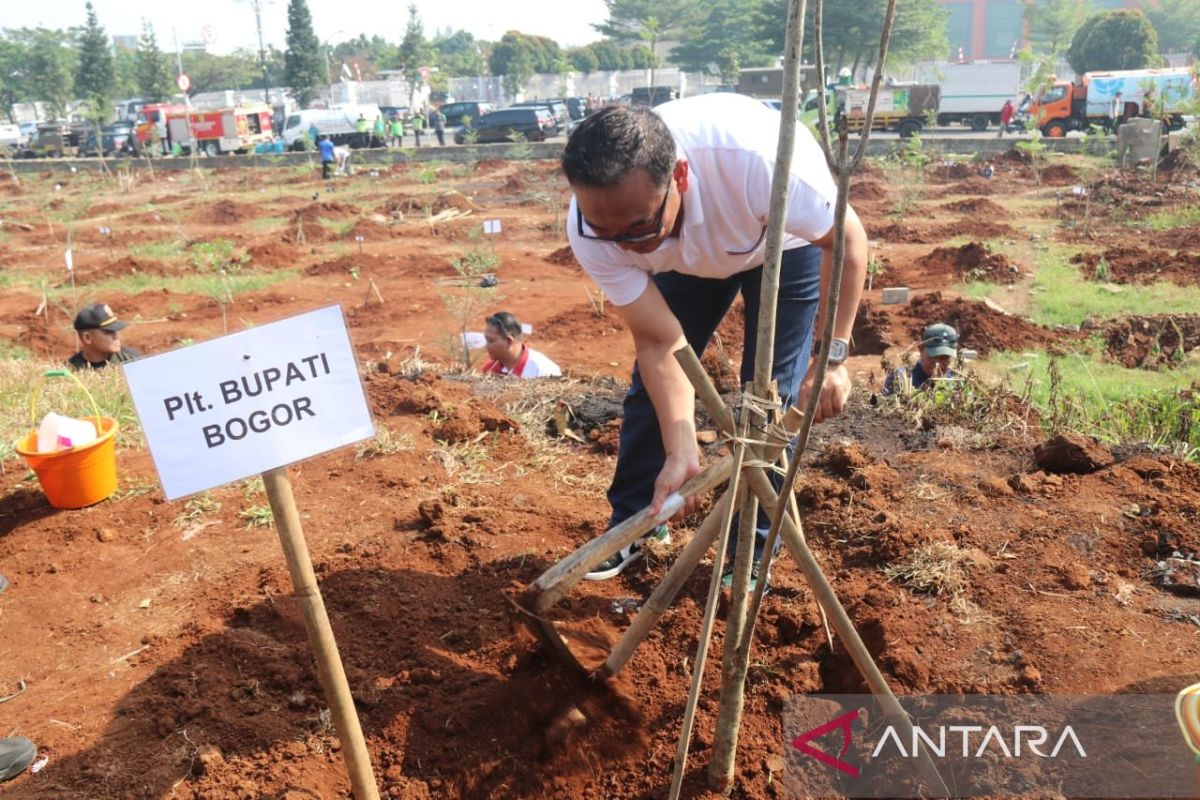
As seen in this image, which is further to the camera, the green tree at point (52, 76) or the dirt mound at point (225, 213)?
the green tree at point (52, 76)

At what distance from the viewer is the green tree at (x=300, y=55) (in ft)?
145

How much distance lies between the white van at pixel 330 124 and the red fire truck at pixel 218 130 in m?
2.01

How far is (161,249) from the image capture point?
13117 mm

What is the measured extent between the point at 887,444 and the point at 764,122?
202 cm

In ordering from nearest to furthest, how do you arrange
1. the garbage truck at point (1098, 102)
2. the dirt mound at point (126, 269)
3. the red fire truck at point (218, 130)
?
the dirt mound at point (126, 269), the garbage truck at point (1098, 102), the red fire truck at point (218, 130)

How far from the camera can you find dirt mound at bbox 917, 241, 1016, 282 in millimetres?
9195

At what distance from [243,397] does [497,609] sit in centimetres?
132

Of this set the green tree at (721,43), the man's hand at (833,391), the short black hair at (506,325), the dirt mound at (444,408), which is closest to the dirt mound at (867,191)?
the short black hair at (506,325)

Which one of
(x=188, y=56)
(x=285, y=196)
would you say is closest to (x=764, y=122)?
(x=285, y=196)

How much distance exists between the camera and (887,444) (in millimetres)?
3807

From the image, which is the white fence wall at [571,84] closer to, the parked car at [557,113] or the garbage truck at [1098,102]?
the parked car at [557,113]

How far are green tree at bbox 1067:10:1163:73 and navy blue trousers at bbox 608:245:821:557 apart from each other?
43328mm

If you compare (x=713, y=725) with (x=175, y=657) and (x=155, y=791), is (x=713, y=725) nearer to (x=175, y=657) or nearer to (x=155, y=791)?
(x=155, y=791)

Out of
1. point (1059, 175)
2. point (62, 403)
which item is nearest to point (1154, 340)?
point (62, 403)
